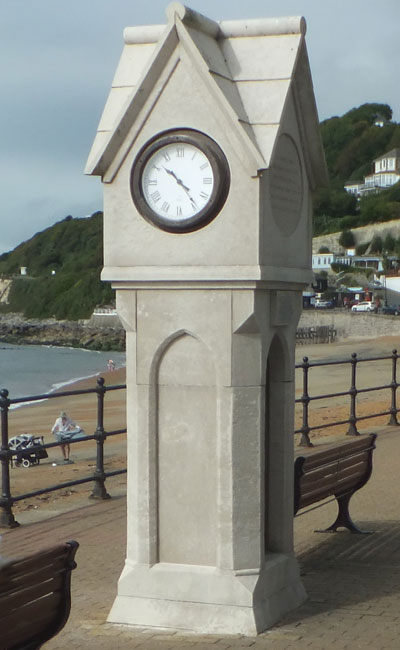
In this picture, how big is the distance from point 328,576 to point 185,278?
2.69 metres

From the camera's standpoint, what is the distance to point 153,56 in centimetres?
617

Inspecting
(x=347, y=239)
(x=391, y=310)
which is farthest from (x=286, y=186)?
(x=347, y=239)

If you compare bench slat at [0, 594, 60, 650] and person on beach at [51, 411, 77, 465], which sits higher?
bench slat at [0, 594, 60, 650]

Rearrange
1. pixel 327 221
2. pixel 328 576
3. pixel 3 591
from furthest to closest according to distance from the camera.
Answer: pixel 327 221 < pixel 328 576 < pixel 3 591

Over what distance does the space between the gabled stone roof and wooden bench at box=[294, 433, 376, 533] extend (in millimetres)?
2716

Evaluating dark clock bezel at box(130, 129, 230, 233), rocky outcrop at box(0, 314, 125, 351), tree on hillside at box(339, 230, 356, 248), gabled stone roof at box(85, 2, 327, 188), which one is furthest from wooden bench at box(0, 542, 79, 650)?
tree on hillside at box(339, 230, 356, 248)

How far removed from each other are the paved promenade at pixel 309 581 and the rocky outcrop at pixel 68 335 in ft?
280

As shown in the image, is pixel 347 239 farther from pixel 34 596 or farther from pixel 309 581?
pixel 34 596

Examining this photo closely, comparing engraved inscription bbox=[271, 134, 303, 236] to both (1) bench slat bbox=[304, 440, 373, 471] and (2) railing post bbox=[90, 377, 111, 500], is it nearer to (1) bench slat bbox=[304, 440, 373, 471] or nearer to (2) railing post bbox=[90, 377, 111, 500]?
(1) bench slat bbox=[304, 440, 373, 471]

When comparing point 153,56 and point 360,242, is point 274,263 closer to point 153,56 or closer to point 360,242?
point 153,56

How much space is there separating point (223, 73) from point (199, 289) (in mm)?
1343

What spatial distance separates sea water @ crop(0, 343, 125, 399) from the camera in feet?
181

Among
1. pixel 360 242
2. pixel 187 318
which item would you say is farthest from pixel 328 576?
pixel 360 242

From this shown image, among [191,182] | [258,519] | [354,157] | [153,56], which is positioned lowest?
[258,519]
